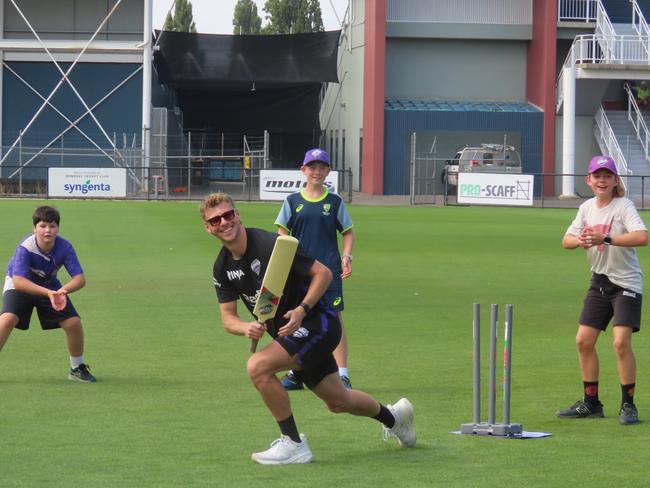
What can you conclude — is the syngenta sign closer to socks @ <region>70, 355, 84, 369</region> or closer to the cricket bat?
socks @ <region>70, 355, 84, 369</region>

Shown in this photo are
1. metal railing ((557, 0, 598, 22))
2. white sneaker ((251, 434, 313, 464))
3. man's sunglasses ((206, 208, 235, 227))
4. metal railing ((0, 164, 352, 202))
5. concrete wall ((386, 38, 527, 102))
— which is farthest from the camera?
concrete wall ((386, 38, 527, 102))

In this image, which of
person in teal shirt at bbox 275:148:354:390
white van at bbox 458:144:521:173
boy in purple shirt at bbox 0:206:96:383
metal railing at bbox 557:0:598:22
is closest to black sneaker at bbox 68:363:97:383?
boy in purple shirt at bbox 0:206:96:383

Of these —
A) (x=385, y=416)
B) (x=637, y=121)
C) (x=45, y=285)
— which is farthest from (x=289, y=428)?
(x=637, y=121)

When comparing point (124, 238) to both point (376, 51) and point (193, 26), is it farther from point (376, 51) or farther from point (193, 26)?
A: point (193, 26)

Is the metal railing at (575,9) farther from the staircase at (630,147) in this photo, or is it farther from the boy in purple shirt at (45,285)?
the boy in purple shirt at (45,285)

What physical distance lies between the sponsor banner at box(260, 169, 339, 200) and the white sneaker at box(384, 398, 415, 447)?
3923 cm

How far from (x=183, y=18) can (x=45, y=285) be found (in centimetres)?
10810

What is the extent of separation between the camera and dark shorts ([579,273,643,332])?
29.8 ft

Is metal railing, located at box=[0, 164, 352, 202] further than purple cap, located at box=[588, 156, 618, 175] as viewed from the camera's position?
Yes

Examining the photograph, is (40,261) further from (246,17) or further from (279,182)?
(246,17)

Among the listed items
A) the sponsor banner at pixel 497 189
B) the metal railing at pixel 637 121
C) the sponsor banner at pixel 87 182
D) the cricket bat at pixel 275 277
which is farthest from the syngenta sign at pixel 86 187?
the cricket bat at pixel 275 277

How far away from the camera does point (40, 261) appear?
1037 cm

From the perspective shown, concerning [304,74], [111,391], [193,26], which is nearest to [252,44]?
Result: [304,74]

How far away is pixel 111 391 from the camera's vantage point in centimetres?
1028
